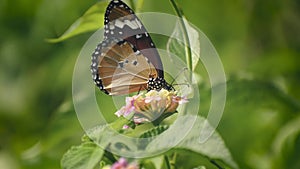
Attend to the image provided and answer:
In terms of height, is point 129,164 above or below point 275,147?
above

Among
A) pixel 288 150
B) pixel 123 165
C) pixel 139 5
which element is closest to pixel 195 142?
pixel 123 165

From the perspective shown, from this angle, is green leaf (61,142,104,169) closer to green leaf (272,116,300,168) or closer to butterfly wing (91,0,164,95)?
butterfly wing (91,0,164,95)

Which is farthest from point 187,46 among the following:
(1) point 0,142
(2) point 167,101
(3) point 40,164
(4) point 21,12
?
(4) point 21,12

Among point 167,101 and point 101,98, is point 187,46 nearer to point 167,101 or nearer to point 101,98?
point 167,101

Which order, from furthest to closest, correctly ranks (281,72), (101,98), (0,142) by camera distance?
(0,142)
(281,72)
(101,98)

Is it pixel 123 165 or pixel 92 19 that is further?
pixel 92 19

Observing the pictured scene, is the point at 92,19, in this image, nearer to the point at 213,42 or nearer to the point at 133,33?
the point at 133,33
